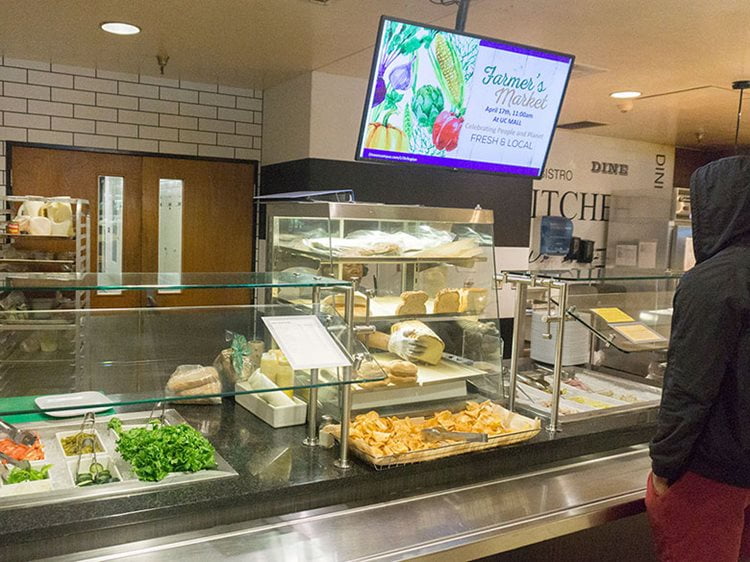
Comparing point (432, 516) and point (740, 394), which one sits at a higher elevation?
point (740, 394)

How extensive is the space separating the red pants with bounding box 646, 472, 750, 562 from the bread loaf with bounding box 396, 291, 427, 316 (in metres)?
0.99

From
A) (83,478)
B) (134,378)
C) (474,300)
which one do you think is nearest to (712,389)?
(474,300)

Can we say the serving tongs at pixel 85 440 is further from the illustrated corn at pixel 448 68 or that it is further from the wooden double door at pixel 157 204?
the wooden double door at pixel 157 204

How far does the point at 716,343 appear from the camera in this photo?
5.53 feet

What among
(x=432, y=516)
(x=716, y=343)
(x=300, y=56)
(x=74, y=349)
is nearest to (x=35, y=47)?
(x=300, y=56)

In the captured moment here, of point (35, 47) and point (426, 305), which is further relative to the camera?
point (35, 47)

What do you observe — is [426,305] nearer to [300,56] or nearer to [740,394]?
[740,394]

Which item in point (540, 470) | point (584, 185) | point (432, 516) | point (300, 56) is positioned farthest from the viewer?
point (584, 185)

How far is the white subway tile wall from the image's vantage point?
172 inches

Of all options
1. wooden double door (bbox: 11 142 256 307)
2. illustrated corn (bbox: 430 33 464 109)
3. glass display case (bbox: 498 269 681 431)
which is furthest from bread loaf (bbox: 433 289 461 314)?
wooden double door (bbox: 11 142 256 307)

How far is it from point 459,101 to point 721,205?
111 cm

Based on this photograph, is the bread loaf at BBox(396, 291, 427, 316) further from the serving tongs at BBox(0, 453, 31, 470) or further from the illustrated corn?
the serving tongs at BBox(0, 453, 31, 470)

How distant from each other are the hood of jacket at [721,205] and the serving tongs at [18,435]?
1952 millimetres

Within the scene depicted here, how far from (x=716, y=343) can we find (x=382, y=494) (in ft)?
3.32
